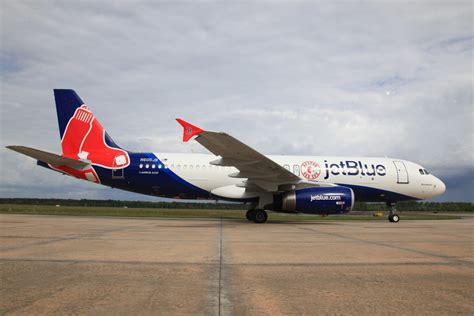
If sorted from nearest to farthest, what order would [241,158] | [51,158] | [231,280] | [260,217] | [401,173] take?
[231,280] → [241,158] → [260,217] → [51,158] → [401,173]

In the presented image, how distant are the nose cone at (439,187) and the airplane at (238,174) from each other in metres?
0.02

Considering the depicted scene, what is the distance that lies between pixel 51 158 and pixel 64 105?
3031mm

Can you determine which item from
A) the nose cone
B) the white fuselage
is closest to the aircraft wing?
the white fuselage

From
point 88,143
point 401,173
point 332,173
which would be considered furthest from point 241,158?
point 401,173

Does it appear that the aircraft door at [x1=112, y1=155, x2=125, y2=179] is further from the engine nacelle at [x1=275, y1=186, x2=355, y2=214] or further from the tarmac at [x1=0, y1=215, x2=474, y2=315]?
the tarmac at [x1=0, y1=215, x2=474, y2=315]

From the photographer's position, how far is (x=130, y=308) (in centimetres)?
326

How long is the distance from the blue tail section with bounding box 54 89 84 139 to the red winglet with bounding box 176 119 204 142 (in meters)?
8.09

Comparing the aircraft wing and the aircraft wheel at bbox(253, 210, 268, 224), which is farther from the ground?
the aircraft wing

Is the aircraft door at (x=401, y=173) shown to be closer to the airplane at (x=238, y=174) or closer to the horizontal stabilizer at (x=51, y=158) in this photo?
the airplane at (x=238, y=174)

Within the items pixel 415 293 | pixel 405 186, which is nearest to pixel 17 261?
pixel 415 293

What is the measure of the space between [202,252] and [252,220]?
10.4 m

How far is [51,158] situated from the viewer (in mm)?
16969

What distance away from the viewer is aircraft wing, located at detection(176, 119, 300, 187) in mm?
13336

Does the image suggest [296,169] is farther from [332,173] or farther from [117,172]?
[117,172]
